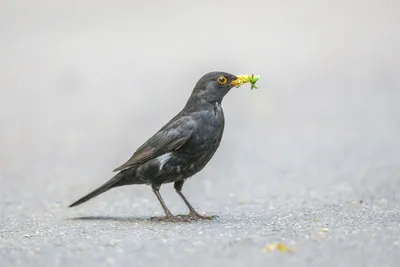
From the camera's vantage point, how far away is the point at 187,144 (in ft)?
26.5

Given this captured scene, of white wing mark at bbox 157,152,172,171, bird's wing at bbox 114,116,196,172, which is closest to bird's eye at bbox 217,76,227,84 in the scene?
bird's wing at bbox 114,116,196,172

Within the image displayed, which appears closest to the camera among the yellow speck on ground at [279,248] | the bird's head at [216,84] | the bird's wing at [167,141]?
the yellow speck on ground at [279,248]

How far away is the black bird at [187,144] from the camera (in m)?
8.09

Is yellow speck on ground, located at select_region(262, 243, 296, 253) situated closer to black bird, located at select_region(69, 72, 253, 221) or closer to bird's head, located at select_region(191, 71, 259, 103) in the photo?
black bird, located at select_region(69, 72, 253, 221)

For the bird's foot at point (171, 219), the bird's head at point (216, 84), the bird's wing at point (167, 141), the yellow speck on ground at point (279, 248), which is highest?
the bird's head at point (216, 84)

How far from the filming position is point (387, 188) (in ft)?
32.7

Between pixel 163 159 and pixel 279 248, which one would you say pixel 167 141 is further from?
pixel 279 248

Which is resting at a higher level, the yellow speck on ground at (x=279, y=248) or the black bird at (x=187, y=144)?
the black bird at (x=187, y=144)

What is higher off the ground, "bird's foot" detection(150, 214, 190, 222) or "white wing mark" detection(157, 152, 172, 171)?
"white wing mark" detection(157, 152, 172, 171)

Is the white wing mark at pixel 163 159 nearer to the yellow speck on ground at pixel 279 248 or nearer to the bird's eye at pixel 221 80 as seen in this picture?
the bird's eye at pixel 221 80

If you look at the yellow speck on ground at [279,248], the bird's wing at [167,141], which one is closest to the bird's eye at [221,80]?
the bird's wing at [167,141]

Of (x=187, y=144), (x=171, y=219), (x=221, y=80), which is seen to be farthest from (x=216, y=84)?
(x=171, y=219)

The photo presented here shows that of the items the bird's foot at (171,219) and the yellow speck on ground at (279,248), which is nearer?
the yellow speck on ground at (279,248)

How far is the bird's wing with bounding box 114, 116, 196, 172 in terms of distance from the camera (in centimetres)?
809
